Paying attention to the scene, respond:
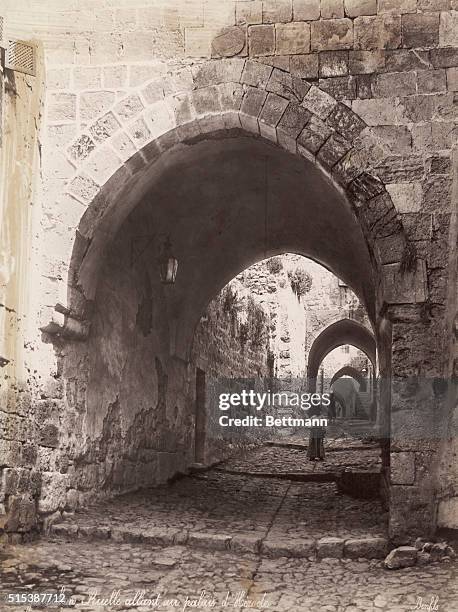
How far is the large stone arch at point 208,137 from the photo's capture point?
4633 mm

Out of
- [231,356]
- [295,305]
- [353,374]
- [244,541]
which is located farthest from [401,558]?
[353,374]

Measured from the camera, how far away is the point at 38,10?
16.7 ft

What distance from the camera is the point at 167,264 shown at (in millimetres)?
6719

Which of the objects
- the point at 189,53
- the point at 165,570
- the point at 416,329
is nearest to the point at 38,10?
the point at 189,53

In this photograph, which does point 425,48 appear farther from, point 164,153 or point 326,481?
point 326,481

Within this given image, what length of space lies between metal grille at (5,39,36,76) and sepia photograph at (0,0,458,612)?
0.02 meters

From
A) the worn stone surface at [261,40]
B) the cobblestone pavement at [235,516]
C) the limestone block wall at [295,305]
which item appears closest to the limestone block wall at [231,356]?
the limestone block wall at [295,305]

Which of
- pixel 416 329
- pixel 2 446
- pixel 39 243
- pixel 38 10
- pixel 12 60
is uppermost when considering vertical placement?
pixel 38 10

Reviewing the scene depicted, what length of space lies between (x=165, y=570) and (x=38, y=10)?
373 cm

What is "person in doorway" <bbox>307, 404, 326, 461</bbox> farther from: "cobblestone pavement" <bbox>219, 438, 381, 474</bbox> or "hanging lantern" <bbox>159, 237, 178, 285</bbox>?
"hanging lantern" <bbox>159, 237, 178, 285</bbox>

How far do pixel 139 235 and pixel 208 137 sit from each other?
1593mm

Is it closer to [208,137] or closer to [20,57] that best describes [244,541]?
[208,137]

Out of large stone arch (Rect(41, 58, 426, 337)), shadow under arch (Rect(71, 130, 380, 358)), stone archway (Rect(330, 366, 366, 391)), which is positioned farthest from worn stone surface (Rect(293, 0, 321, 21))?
stone archway (Rect(330, 366, 366, 391))

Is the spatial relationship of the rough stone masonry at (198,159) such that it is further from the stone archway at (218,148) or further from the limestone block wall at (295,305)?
the limestone block wall at (295,305)
